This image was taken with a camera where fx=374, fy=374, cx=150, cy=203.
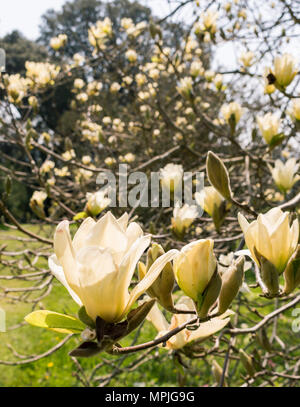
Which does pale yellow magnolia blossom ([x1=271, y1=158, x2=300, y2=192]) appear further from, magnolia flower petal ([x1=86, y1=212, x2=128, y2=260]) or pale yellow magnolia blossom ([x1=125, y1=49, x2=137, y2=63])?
pale yellow magnolia blossom ([x1=125, y1=49, x2=137, y2=63])

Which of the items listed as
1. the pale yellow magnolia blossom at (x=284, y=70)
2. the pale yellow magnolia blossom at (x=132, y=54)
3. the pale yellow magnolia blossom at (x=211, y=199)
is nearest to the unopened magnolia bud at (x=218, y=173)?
the pale yellow magnolia blossom at (x=211, y=199)

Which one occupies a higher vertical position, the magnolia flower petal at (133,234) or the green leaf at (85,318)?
the magnolia flower petal at (133,234)

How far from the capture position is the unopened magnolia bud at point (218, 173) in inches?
27.4

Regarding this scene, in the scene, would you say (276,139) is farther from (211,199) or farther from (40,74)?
(40,74)

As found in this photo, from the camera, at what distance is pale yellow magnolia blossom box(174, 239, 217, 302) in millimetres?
434

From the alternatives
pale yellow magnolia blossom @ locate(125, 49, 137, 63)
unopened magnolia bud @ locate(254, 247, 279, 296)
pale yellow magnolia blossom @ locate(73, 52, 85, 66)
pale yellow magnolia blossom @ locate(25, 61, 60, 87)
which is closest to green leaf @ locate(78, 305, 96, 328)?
unopened magnolia bud @ locate(254, 247, 279, 296)

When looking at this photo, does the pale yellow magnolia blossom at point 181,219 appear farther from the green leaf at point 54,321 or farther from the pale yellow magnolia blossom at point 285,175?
the green leaf at point 54,321

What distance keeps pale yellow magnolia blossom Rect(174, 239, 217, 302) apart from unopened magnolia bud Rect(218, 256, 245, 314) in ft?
0.07

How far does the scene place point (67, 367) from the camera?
2605 mm

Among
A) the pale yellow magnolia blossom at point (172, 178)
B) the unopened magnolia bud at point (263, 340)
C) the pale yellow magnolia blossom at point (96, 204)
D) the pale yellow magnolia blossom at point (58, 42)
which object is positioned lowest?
the unopened magnolia bud at point (263, 340)

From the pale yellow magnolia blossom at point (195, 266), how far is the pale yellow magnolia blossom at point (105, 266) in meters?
0.03

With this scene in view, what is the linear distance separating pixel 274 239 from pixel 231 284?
0.08 metres

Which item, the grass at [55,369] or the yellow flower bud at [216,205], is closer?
the yellow flower bud at [216,205]
